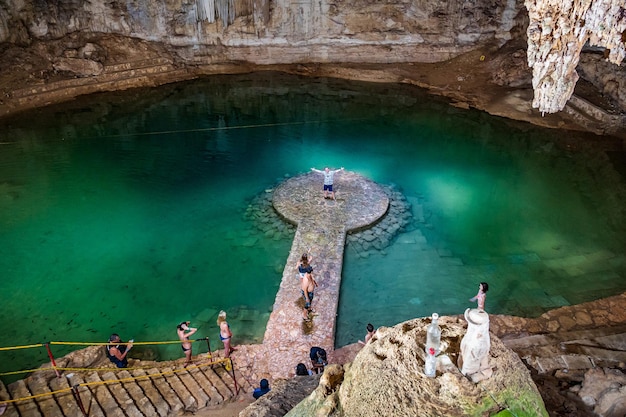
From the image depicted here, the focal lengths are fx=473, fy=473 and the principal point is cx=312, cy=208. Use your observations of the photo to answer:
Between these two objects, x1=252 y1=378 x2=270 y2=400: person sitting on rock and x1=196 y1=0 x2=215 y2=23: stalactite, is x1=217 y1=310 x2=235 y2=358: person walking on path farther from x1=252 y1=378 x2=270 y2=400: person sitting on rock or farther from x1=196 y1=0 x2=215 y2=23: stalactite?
x1=196 y1=0 x2=215 y2=23: stalactite

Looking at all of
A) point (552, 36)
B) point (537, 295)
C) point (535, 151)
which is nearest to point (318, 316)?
point (537, 295)

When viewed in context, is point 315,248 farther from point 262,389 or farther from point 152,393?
point 152,393

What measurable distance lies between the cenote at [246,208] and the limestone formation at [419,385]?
478 cm

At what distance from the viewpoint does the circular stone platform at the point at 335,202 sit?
11977 millimetres

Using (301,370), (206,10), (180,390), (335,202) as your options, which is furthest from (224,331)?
(206,10)

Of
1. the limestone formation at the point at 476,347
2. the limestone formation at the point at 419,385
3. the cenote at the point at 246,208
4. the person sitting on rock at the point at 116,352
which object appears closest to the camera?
the limestone formation at the point at 476,347

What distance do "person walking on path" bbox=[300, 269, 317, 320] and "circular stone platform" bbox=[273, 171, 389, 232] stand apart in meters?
2.71

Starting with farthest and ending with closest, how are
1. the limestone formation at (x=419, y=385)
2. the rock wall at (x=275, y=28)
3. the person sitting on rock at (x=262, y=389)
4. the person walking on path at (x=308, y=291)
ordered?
the rock wall at (x=275, y=28) → the person walking on path at (x=308, y=291) → the person sitting on rock at (x=262, y=389) → the limestone formation at (x=419, y=385)

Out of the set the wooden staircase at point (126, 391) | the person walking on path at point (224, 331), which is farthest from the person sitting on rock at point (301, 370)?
the person walking on path at point (224, 331)

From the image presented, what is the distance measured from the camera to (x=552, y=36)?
29.1ft

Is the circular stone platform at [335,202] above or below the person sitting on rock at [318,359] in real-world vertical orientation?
above

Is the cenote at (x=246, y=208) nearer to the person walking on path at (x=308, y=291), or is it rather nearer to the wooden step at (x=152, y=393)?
the person walking on path at (x=308, y=291)

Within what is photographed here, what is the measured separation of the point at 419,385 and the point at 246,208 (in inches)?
374

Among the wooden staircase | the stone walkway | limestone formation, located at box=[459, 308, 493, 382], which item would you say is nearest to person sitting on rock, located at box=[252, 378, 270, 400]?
the wooden staircase
